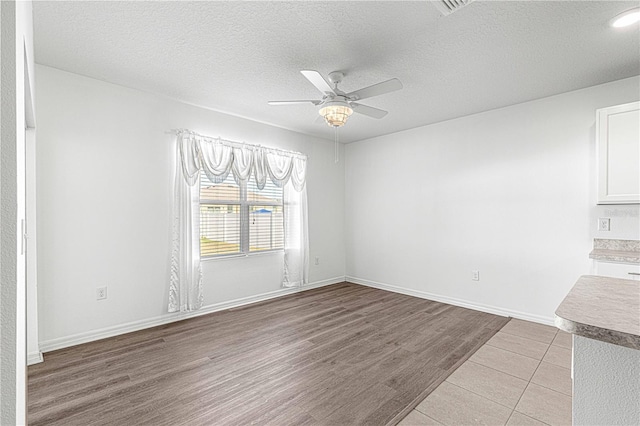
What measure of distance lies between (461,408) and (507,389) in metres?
0.47

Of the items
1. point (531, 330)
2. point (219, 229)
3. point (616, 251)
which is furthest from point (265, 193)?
point (616, 251)

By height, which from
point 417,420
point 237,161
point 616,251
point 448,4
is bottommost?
point 417,420

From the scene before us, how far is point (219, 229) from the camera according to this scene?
4031mm

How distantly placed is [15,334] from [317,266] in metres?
4.67

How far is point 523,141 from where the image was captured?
3.69 m

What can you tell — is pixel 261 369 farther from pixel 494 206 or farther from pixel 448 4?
pixel 494 206

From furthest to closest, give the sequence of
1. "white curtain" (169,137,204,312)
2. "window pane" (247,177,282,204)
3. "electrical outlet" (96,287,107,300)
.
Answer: "window pane" (247,177,282,204), "white curtain" (169,137,204,312), "electrical outlet" (96,287,107,300)

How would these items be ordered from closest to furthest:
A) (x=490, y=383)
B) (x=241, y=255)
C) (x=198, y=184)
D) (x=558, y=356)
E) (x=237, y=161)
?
(x=490, y=383)
(x=558, y=356)
(x=198, y=184)
(x=237, y=161)
(x=241, y=255)

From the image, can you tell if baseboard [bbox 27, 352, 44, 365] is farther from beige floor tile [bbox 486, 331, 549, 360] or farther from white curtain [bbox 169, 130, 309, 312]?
beige floor tile [bbox 486, 331, 549, 360]

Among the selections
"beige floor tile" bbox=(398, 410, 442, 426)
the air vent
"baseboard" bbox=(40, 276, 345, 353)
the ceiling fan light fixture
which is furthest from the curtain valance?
"beige floor tile" bbox=(398, 410, 442, 426)

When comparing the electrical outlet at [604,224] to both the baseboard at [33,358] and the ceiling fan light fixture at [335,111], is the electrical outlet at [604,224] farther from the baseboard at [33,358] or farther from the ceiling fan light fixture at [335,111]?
the baseboard at [33,358]

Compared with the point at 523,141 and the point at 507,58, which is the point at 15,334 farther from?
the point at 523,141

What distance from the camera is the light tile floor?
1910 mm

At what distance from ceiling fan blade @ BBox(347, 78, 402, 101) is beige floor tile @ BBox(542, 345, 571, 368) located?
2655 millimetres
